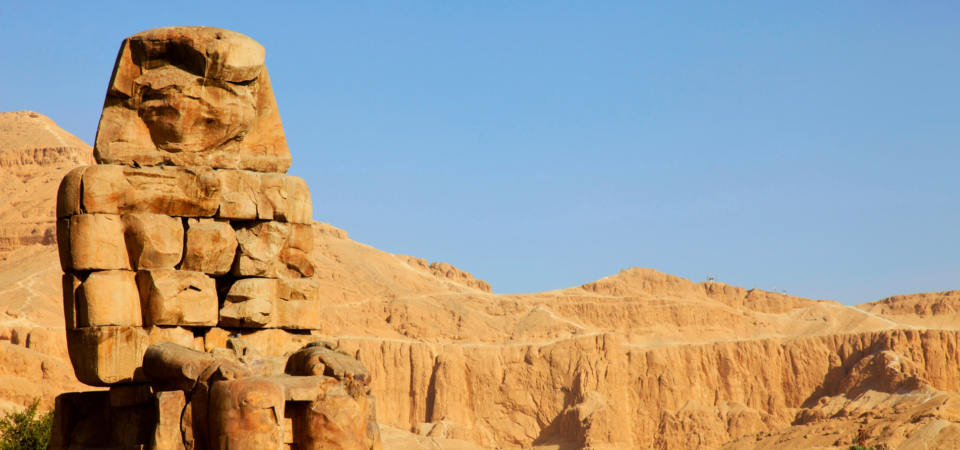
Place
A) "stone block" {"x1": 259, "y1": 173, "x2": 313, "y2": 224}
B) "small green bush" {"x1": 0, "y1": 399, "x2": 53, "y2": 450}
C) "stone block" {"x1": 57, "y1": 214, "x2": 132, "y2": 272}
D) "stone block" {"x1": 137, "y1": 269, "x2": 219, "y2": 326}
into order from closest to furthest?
"stone block" {"x1": 57, "y1": 214, "x2": 132, "y2": 272}
"stone block" {"x1": 137, "y1": 269, "x2": 219, "y2": 326}
"stone block" {"x1": 259, "y1": 173, "x2": 313, "y2": 224}
"small green bush" {"x1": 0, "y1": 399, "x2": 53, "y2": 450}

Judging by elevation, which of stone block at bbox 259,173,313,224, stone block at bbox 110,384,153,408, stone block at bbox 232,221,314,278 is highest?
stone block at bbox 259,173,313,224

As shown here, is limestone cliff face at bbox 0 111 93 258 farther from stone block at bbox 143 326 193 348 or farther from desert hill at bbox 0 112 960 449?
stone block at bbox 143 326 193 348

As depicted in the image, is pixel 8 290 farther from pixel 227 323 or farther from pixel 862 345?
pixel 862 345

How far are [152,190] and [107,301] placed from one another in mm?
1481

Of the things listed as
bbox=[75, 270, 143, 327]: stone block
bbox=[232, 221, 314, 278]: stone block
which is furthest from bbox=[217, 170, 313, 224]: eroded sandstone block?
bbox=[75, 270, 143, 327]: stone block

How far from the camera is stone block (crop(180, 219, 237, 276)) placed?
12.4 meters

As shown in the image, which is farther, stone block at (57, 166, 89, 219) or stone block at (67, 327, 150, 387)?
stone block at (57, 166, 89, 219)

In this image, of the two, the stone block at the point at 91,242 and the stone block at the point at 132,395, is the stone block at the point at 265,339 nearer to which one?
the stone block at the point at 132,395

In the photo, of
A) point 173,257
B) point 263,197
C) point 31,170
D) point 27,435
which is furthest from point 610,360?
point 31,170

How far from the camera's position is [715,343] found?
64.8 metres

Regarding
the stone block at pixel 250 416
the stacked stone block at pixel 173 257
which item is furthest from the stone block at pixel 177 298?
the stone block at pixel 250 416

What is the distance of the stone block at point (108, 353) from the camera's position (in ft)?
38.1

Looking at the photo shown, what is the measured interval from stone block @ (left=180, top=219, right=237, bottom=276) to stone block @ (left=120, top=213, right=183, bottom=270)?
162 mm

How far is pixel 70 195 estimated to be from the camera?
11.9 m
